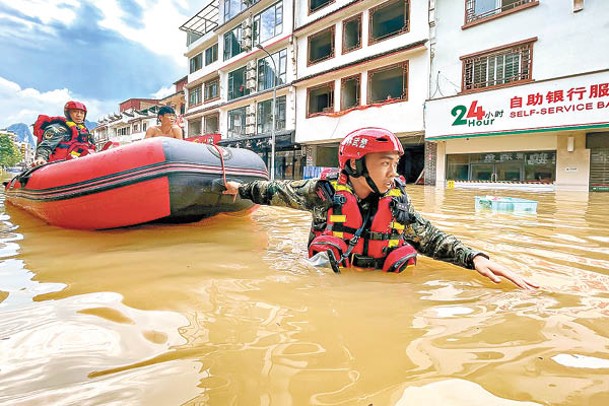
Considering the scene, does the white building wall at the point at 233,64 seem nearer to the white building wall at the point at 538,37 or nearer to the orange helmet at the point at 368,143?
the white building wall at the point at 538,37

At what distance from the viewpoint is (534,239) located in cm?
325

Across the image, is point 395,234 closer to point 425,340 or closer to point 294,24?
Answer: point 425,340

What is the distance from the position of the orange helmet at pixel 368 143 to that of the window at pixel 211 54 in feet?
81.0

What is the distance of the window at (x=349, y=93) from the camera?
1589 cm

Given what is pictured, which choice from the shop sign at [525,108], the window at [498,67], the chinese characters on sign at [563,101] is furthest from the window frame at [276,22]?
the chinese characters on sign at [563,101]

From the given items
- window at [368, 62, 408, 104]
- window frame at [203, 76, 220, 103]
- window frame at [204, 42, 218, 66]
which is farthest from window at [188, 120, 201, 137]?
window at [368, 62, 408, 104]

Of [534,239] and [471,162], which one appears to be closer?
[534,239]

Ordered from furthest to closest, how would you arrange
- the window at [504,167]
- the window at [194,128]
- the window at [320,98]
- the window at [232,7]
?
the window at [194,128] < the window at [232,7] < the window at [320,98] < the window at [504,167]

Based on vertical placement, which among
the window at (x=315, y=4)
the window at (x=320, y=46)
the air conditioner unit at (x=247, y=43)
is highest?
the window at (x=315, y=4)

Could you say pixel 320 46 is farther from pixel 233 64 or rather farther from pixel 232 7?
pixel 232 7

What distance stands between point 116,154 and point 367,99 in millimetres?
13046

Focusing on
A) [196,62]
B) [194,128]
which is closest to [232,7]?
[196,62]

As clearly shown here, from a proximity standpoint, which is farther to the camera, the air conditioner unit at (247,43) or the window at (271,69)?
the air conditioner unit at (247,43)

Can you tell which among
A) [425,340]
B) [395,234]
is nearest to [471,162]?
[395,234]
